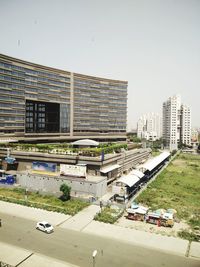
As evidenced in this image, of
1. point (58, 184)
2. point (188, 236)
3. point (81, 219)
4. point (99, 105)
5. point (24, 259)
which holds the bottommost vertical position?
point (24, 259)

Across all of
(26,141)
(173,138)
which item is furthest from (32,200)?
(173,138)

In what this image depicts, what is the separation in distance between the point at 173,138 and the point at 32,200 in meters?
164

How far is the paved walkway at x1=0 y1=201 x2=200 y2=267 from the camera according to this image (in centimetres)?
3070

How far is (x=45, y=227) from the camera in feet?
113

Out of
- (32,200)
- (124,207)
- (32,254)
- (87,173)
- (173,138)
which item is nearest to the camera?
(32,254)

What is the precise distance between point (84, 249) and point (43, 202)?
61.3ft

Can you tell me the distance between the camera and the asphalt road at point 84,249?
27750 mm

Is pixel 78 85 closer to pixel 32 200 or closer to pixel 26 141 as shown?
pixel 26 141

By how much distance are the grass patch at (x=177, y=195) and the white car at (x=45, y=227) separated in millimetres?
19594

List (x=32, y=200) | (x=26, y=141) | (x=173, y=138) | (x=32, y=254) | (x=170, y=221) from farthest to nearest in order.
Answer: (x=173, y=138), (x=26, y=141), (x=32, y=200), (x=170, y=221), (x=32, y=254)

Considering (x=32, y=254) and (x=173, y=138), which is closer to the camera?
(x=32, y=254)

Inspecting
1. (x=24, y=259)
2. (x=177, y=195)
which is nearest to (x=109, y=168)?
(x=177, y=195)

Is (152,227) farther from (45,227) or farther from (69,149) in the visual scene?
(69,149)

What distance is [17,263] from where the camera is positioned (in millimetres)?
26781
